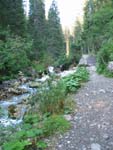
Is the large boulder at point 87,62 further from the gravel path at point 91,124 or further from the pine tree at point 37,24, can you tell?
the gravel path at point 91,124

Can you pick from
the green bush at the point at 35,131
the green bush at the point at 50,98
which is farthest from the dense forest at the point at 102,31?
the green bush at the point at 35,131

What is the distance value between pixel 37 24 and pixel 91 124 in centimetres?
3702

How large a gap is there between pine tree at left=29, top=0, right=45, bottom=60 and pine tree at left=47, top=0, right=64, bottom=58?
14.3 feet

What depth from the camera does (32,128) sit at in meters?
5.40

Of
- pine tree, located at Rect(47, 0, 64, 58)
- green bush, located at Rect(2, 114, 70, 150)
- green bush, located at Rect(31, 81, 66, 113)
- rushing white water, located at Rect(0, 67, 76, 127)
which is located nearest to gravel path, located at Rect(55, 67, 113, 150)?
green bush, located at Rect(2, 114, 70, 150)

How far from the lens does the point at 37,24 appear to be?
41781 mm

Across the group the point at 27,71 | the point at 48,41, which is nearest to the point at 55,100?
the point at 27,71

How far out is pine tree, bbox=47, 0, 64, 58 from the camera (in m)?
47.9

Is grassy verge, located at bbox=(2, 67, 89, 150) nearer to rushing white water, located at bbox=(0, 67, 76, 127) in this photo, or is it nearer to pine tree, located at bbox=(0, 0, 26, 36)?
rushing white water, located at bbox=(0, 67, 76, 127)

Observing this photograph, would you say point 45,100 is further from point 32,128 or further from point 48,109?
point 32,128

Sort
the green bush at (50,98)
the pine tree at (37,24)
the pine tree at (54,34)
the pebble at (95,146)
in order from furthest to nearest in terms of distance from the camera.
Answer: the pine tree at (54,34) → the pine tree at (37,24) → the green bush at (50,98) → the pebble at (95,146)

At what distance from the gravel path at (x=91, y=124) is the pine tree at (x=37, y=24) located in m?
28.9

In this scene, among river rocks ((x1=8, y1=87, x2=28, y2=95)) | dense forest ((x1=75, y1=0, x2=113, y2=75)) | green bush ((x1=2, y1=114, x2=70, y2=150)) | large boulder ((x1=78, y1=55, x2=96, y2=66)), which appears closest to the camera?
green bush ((x1=2, y1=114, x2=70, y2=150))

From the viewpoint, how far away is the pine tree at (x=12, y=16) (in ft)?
87.7
